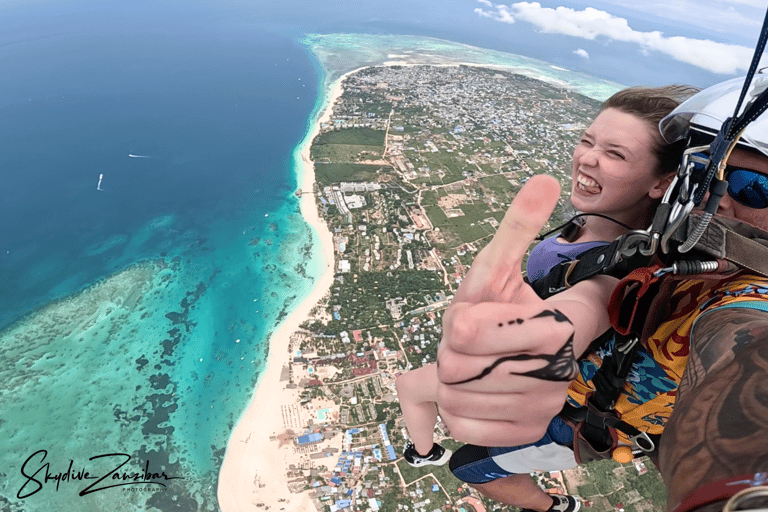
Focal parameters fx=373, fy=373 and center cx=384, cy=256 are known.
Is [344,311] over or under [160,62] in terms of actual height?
under

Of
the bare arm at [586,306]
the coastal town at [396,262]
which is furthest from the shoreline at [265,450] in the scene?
the bare arm at [586,306]

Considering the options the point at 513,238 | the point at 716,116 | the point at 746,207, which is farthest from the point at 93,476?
the point at 716,116

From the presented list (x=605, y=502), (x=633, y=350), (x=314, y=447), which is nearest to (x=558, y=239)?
(x=633, y=350)

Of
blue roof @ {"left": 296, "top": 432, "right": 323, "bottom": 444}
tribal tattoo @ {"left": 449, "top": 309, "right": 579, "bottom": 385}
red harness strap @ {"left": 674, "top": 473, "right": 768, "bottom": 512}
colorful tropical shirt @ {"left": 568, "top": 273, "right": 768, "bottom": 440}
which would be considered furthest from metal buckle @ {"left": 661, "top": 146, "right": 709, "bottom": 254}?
blue roof @ {"left": 296, "top": 432, "right": 323, "bottom": 444}

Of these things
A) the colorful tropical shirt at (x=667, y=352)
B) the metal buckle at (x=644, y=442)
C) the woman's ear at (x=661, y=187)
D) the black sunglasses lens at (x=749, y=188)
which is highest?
the black sunglasses lens at (x=749, y=188)

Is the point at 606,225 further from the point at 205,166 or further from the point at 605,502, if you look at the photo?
the point at 205,166

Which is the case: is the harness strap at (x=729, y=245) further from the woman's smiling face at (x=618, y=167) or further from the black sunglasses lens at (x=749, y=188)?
the woman's smiling face at (x=618, y=167)

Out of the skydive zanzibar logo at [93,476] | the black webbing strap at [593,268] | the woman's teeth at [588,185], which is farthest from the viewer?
the skydive zanzibar logo at [93,476]
